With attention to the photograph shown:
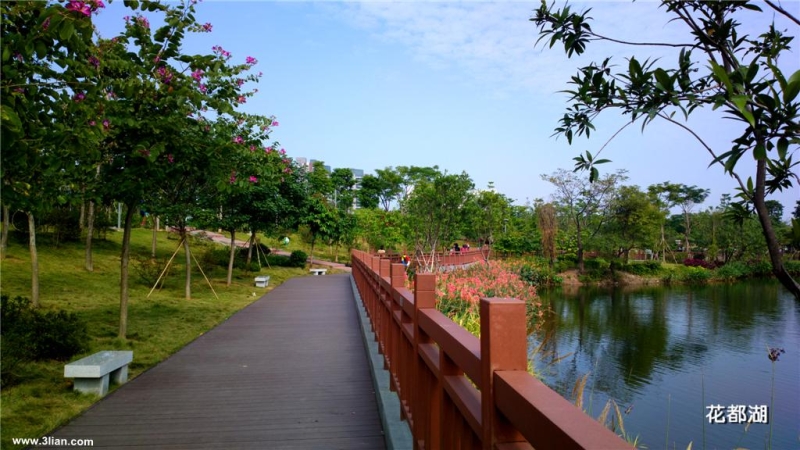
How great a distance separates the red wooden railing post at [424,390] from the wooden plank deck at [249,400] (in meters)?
1.04

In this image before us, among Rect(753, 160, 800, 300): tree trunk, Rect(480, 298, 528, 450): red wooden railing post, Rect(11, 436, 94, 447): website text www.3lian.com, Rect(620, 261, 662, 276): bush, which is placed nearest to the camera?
Rect(480, 298, 528, 450): red wooden railing post

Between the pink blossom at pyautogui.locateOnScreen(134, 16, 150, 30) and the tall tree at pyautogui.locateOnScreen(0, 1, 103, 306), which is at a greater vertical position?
the pink blossom at pyautogui.locateOnScreen(134, 16, 150, 30)

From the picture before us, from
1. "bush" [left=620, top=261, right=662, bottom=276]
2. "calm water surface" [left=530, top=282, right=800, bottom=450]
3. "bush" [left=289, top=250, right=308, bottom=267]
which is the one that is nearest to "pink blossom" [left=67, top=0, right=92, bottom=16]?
"calm water surface" [left=530, top=282, right=800, bottom=450]

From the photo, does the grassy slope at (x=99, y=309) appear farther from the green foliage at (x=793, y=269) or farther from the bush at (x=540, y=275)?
the bush at (x=540, y=275)

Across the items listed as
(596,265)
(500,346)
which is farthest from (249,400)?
(596,265)

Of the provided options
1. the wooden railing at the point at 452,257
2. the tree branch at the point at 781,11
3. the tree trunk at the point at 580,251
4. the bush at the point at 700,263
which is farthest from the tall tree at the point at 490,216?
the tree branch at the point at 781,11

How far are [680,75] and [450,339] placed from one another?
134 cm

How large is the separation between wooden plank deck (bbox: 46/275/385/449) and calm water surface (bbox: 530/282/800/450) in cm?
248

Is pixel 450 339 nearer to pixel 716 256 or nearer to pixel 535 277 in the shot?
pixel 535 277

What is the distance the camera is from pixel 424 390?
2.75 m

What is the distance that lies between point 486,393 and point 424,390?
4.55ft

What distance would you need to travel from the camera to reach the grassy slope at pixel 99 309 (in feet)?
15.3

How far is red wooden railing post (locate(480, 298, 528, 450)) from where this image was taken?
133 centimetres

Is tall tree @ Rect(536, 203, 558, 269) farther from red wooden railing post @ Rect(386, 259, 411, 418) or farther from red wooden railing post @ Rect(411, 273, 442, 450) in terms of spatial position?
red wooden railing post @ Rect(411, 273, 442, 450)
